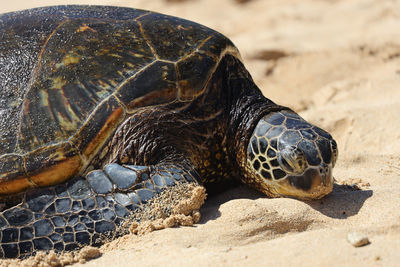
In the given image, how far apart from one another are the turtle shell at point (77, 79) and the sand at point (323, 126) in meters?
0.70

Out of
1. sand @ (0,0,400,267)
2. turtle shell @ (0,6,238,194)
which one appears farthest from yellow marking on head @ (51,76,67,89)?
sand @ (0,0,400,267)

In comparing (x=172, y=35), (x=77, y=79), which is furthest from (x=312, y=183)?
(x=77, y=79)

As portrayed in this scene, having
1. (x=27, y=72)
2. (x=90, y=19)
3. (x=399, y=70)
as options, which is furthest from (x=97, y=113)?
(x=399, y=70)

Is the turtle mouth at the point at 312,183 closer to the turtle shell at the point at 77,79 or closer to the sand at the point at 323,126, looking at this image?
the sand at the point at 323,126

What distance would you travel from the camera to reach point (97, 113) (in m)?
2.72

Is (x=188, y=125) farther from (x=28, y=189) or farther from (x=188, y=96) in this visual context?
(x=28, y=189)

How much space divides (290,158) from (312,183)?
191mm

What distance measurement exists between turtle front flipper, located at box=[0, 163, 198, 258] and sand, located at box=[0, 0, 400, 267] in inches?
6.4

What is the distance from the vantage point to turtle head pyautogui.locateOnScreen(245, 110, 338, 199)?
2.66 metres

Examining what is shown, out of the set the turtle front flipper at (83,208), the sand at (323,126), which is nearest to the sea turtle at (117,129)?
the turtle front flipper at (83,208)

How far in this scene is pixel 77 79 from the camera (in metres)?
2.80

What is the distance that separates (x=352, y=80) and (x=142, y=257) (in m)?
4.23

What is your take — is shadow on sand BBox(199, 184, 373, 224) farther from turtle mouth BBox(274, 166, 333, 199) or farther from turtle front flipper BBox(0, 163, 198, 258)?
turtle front flipper BBox(0, 163, 198, 258)

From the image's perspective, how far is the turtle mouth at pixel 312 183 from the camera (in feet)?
8.63
